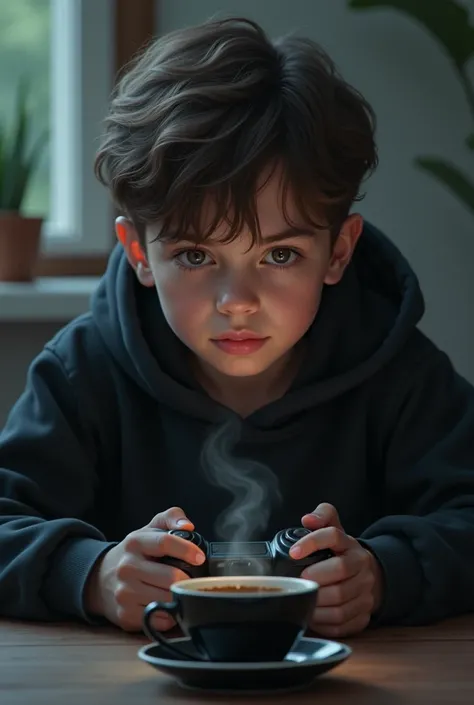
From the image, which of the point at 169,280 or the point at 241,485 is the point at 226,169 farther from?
the point at 241,485

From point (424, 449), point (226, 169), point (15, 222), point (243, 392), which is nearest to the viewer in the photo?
point (226, 169)

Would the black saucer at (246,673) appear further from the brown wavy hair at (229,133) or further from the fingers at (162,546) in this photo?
the brown wavy hair at (229,133)

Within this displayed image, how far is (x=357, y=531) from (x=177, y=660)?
0.61 metres

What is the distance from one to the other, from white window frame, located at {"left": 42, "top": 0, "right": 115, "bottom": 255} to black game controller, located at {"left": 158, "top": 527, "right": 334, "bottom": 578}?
147cm

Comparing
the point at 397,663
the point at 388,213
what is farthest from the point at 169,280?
the point at 388,213

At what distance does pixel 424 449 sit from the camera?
1425 mm

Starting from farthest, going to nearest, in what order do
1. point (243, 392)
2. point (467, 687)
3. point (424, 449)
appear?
1. point (243, 392)
2. point (424, 449)
3. point (467, 687)

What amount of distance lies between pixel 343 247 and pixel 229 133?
0.75 ft

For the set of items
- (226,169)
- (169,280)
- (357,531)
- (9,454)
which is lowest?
(357,531)

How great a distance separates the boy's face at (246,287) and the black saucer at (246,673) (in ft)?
1.51

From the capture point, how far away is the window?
2500 millimetres

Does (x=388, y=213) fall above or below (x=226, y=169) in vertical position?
below

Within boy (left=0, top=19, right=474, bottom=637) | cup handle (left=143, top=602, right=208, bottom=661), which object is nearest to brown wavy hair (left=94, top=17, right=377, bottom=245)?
boy (left=0, top=19, right=474, bottom=637)

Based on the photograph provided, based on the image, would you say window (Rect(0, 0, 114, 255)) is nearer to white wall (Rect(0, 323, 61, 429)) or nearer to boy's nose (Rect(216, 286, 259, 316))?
white wall (Rect(0, 323, 61, 429))
